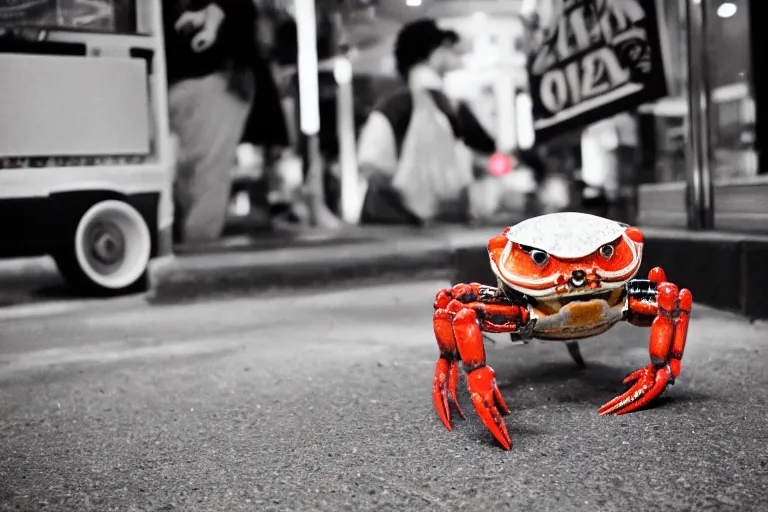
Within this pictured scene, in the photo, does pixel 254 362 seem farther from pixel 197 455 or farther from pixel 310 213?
pixel 310 213

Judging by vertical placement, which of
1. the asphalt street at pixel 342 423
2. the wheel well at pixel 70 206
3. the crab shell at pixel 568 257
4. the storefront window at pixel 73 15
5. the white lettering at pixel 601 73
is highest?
the storefront window at pixel 73 15

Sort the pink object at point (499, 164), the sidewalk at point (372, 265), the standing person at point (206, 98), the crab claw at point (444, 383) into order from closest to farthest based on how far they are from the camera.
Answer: the crab claw at point (444, 383) < the sidewalk at point (372, 265) < the standing person at point (206, 98) < the pink object at point (499, 164)

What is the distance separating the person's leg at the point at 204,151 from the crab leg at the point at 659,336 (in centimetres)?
289

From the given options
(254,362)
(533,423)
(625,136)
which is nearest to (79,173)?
(254,362)

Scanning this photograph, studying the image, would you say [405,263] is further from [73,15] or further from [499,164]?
[73,15]

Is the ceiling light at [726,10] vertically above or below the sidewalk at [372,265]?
above

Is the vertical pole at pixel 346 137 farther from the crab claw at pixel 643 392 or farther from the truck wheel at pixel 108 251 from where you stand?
the crab claw at pixel 643 392

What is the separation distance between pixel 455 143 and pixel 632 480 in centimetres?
364

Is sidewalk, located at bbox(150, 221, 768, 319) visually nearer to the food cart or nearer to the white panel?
the food cart

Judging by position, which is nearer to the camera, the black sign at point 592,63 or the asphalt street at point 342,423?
the asphalt street at point 342,423

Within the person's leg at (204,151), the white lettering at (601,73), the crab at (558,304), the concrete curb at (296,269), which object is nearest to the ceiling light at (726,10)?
the white lettering at (601,73)

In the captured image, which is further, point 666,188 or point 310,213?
point 310,213

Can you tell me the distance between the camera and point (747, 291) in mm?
2508

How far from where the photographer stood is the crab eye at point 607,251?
4.57 ft
